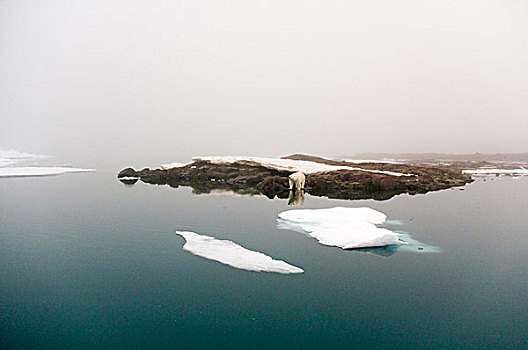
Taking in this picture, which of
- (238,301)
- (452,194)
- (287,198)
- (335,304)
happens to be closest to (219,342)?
(238,301)

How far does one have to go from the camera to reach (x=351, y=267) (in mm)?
6090

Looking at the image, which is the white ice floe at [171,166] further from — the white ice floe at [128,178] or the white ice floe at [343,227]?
the white ice floe at [343,227]

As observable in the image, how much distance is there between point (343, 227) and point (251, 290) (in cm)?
376

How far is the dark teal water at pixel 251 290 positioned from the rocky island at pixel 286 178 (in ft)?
19.4

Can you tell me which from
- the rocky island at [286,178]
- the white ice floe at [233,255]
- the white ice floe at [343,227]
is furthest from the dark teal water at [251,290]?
the rocky island at [286,178]

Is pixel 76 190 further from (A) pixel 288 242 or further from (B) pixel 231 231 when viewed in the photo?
(A) pixel 288 242

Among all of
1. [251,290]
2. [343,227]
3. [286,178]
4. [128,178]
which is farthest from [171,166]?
[251,290]

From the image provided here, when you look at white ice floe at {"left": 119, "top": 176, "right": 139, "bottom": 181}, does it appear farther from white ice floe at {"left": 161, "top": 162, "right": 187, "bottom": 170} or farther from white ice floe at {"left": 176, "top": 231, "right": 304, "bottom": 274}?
white ice floe at {"left": 176, "top": 231, "right": 304, "bottom": 274}

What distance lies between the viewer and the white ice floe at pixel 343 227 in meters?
7.25

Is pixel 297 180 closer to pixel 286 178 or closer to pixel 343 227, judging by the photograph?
pixel 286 178

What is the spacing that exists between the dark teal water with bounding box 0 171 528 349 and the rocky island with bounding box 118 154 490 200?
5.92m

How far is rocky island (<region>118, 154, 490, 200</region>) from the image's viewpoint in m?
15.7

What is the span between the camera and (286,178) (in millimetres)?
16609

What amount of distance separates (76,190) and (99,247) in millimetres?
9078
